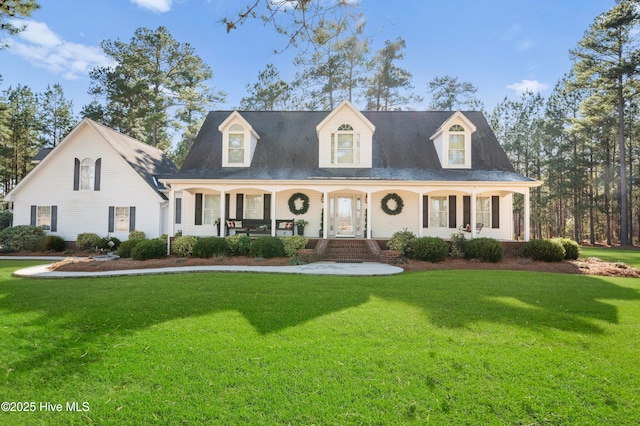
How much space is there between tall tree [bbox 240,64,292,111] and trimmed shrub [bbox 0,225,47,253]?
22062 mm

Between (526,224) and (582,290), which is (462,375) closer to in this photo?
(582,290)

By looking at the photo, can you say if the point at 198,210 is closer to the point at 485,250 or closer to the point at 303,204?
the point at 303,204

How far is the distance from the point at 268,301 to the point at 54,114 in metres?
42.2

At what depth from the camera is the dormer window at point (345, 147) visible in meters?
17.7

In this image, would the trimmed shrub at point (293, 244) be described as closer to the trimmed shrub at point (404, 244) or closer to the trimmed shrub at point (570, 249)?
the trimmed shrub at point (404, 244)

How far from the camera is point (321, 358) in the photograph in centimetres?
391

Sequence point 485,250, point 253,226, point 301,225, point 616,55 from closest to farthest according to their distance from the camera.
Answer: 1. point 485,250
2. point 253,226
3. point 301,225
4. point 616,55

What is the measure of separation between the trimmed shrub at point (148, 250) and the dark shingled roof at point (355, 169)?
3.86 m

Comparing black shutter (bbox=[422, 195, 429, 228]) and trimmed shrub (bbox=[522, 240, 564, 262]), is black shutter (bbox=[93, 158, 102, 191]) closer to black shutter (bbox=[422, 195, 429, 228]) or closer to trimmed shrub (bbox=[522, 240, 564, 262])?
black shutter (bbox=[422, 195, 429, 228])

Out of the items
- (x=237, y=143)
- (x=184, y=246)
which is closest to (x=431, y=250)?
(x=184, y=246)

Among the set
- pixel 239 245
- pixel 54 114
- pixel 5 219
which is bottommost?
pixel 239 245

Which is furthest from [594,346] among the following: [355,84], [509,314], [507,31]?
[355,84]

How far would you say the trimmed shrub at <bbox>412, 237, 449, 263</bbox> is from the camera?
13125 mm

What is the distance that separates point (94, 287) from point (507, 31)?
16.2m
